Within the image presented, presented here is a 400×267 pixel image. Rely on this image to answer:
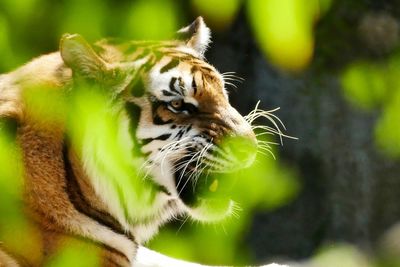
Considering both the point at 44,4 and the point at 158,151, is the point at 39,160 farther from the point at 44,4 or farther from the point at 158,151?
the point at 44,4

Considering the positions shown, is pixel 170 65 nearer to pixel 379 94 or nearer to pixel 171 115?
pixel 171 115

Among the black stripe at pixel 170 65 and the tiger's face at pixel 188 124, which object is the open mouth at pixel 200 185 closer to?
the tiger's face at pixel 188 124

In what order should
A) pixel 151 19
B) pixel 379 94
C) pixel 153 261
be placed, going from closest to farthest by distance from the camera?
pixel 151 19 → pixel 379 94 → pixel 153 261

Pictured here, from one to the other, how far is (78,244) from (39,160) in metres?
0.23

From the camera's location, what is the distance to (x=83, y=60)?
2.04 m

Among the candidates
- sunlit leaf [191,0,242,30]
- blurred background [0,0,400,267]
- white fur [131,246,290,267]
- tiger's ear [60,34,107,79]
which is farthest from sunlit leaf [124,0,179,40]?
blurred background [0,0,400,267]

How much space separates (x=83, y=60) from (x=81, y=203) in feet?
1.24

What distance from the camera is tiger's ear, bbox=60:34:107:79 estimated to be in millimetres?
1973

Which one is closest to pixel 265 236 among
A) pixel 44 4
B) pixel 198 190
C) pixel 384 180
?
pixel 384 180

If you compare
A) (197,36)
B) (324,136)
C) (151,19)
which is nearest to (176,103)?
(197,36)

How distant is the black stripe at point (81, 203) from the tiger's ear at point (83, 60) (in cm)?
20

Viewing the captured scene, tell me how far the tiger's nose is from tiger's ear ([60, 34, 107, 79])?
0.38 meters

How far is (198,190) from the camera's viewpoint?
7.59ft

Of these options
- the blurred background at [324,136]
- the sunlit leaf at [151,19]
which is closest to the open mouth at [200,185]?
the sunlit leaf at [151,19]
